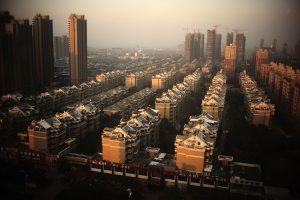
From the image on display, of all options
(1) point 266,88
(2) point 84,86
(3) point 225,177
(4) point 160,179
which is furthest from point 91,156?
(1) point 266,88

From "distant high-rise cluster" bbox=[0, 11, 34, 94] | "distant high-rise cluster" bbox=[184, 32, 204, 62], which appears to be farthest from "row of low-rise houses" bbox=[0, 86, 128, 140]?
"distant high-rise cluster" bbox=[184, 32, 204, 62]

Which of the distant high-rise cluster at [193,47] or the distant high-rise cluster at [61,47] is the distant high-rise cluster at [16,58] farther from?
the distant high-rise cluster at [193,47]

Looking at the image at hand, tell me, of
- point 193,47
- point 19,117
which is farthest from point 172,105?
point 193,47

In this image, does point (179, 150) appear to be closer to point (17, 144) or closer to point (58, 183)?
point (58, 183)

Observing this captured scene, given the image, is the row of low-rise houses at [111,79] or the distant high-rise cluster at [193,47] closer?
the row of low-rise houses at [111,79]

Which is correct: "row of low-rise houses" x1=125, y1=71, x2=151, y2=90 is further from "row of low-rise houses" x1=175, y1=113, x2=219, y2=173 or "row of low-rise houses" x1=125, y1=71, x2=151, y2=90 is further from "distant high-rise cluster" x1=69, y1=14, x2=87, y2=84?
"row of low-rise houses" x1=175, y1=113, x2=219, y2=173

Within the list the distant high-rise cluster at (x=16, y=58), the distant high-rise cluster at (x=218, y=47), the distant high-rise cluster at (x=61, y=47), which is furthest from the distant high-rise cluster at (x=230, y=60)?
the distant high-rise cluster at (x=16, y=58)

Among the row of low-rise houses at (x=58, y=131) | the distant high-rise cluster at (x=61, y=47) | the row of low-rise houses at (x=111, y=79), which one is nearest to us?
the row of low-rise houses at (x=58, y=131)
